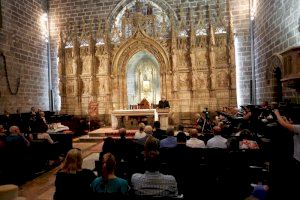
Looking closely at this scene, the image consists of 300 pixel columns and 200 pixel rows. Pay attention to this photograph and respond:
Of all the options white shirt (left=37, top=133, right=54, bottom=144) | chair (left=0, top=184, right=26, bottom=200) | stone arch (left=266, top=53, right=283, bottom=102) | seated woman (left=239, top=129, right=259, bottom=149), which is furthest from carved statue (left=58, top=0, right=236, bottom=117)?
chair (left=0, top=184, right=26, bottom=200)

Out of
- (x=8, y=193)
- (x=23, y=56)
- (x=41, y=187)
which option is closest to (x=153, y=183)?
(x=8, y=193)

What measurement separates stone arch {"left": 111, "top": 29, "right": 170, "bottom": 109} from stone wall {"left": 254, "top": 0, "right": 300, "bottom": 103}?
196 inches

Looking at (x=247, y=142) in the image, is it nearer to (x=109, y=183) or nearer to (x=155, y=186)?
(x=155, y=186)

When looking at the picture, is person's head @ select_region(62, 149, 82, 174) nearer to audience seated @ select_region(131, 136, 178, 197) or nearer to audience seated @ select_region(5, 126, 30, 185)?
audience seated @ select_region(131, 136, 178, 197)

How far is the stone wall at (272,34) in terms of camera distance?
9.24 meters

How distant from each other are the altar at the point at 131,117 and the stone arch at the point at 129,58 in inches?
107

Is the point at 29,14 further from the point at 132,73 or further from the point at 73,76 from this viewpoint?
the point at 132,73

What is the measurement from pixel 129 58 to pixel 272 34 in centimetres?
808

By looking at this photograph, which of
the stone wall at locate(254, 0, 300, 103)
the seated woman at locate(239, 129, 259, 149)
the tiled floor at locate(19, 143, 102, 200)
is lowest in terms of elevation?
the tiled floor at locate(19, 143, 102, 200)

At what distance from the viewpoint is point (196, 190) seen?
439 centimetres

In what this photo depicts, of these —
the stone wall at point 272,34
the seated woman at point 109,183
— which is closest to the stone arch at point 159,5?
the stone wall at point 272,34

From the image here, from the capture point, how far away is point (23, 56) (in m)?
15.4

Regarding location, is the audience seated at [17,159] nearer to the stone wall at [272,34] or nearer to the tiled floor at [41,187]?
the tiled floor at [41,187]

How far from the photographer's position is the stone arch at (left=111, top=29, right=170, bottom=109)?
15891 mm
